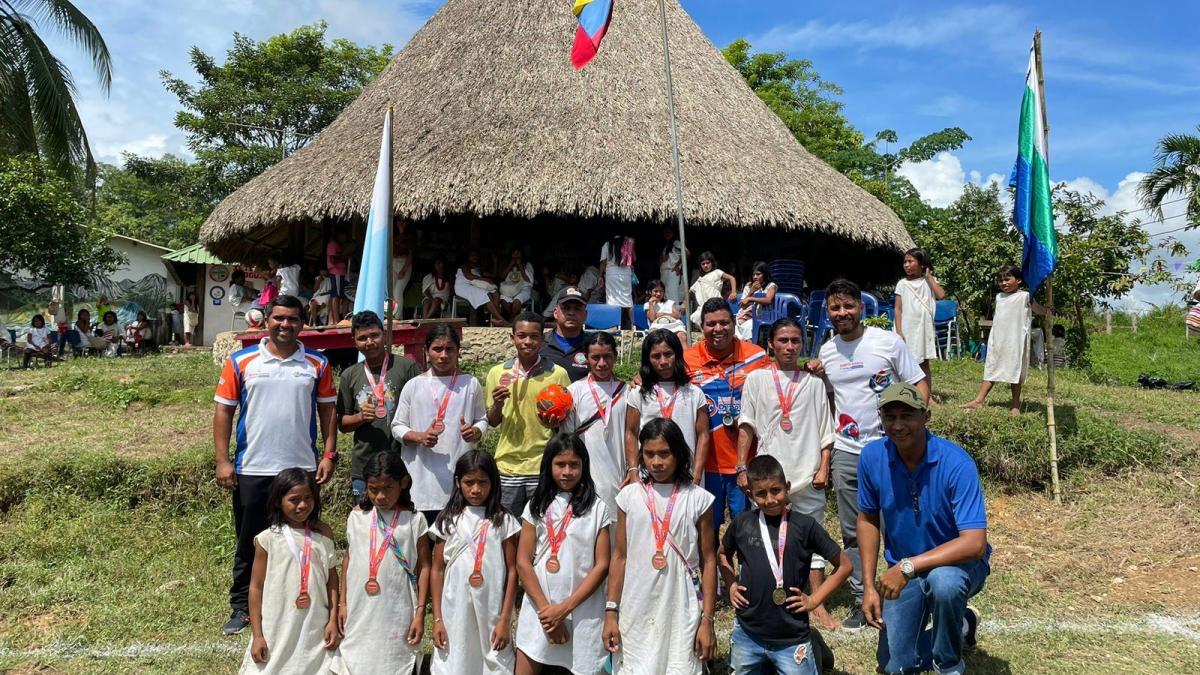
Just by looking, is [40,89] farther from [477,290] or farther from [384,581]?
[384,581]

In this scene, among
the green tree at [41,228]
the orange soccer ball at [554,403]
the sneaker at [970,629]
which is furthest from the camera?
the green tree at [41,228]

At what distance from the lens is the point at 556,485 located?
3.25 metres

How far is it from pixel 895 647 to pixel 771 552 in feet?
1.95

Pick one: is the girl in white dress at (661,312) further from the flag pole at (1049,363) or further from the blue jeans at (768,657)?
the blue jeans at (768,657)

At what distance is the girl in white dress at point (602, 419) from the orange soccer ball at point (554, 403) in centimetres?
8

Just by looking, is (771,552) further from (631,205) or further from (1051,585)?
(631,205)

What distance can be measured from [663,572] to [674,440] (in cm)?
50

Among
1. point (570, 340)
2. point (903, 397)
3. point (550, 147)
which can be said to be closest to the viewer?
→ point (903, 397)

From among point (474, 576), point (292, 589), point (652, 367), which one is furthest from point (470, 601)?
point (652, 367)

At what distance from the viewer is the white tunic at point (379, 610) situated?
316 cm

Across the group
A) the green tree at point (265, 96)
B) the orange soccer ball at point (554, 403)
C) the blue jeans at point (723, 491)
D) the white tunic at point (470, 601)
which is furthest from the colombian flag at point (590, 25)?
the green tree at point (265, 96)

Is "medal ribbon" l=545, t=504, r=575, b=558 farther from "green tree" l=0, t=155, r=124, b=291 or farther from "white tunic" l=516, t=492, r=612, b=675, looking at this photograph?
"green tree" l=0, t=155, r=124, b=291

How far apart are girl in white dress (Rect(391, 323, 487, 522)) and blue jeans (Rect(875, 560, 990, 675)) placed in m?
1.91

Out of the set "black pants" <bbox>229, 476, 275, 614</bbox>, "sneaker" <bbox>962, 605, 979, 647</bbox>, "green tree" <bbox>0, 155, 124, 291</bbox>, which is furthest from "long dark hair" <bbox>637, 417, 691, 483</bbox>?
"green tree" <bbox>0, 155, 124, 291</bbox>
